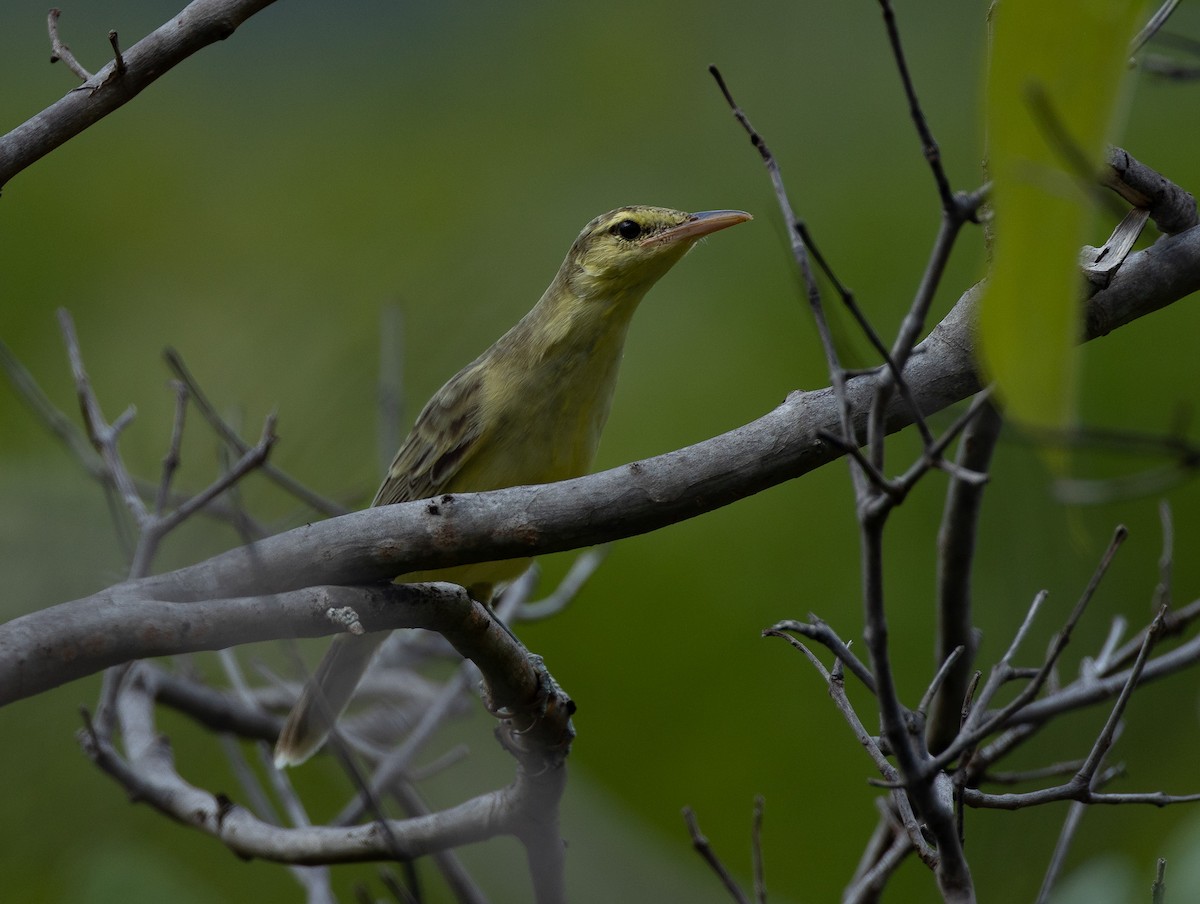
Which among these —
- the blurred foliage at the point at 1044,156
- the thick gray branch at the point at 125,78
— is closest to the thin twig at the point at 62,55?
the thick gray branch at the point at 125,78

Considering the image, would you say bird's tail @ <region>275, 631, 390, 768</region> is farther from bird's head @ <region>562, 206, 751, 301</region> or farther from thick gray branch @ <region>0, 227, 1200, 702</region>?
thick gray branch @ <region>0, 227, 1200, 702</region>

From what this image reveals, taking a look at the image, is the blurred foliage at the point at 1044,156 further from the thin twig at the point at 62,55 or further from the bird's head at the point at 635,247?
the bird's head at the point at 635,247

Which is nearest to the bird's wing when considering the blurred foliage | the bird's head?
the bird's head

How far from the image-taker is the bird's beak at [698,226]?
270cm

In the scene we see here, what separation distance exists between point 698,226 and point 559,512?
1.46 meters

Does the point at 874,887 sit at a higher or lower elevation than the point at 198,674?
lower

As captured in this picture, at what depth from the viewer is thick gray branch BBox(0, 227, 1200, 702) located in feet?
4.53

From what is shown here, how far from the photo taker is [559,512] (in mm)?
1419

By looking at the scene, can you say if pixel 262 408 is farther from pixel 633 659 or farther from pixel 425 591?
pixel 425 591

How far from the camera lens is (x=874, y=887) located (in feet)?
6.23

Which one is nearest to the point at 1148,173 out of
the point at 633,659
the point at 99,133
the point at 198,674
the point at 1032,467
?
the point at 1032,467

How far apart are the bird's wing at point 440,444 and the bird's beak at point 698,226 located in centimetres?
60

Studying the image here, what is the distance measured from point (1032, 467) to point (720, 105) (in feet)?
7.47

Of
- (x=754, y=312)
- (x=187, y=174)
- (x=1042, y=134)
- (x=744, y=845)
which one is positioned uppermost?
(x=187, y=174)
